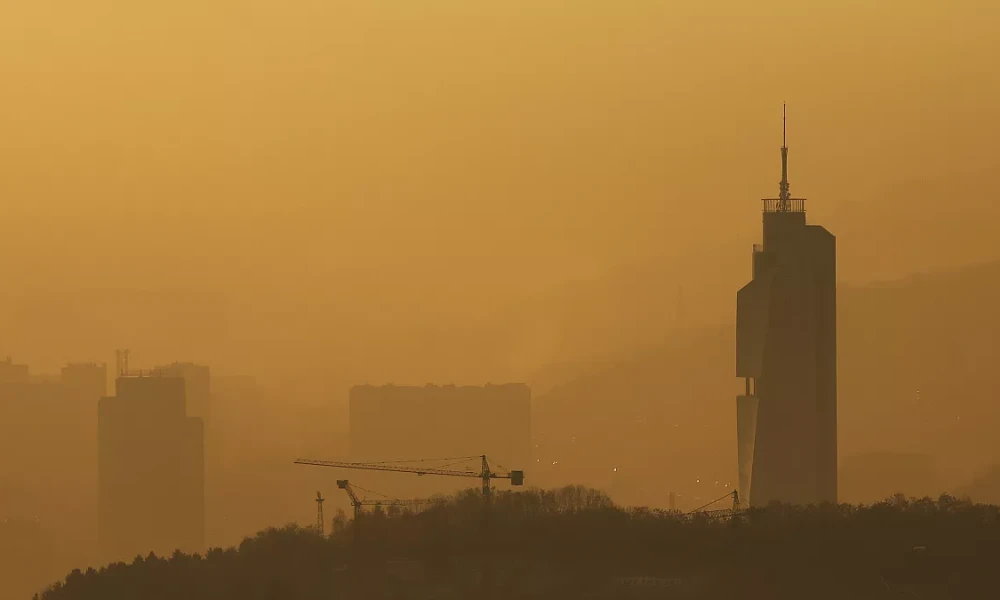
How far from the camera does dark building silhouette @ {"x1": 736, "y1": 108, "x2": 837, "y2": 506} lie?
476ft

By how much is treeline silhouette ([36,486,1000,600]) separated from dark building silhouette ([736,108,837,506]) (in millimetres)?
30189

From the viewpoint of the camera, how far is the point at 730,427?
184125 mm

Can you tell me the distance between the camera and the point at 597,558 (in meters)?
104

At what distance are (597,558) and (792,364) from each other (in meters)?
45.4

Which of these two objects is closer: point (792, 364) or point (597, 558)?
point (597, 558)

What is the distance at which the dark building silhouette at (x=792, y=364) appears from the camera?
145000 mm

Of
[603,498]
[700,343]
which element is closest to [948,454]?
[700,343]

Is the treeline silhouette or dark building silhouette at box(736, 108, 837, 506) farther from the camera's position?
dark building silhouette at box(736, 108, 837, 506)

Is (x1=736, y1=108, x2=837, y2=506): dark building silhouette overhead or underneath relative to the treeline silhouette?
overhead

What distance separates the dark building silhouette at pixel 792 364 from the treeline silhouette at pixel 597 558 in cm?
3019

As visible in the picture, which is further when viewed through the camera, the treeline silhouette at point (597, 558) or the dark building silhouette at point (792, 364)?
the dark building silhouette at point (792, 364)

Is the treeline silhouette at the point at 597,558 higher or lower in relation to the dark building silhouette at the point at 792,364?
lower

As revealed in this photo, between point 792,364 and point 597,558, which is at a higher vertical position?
point 792,364

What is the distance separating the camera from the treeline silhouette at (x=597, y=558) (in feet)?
321
